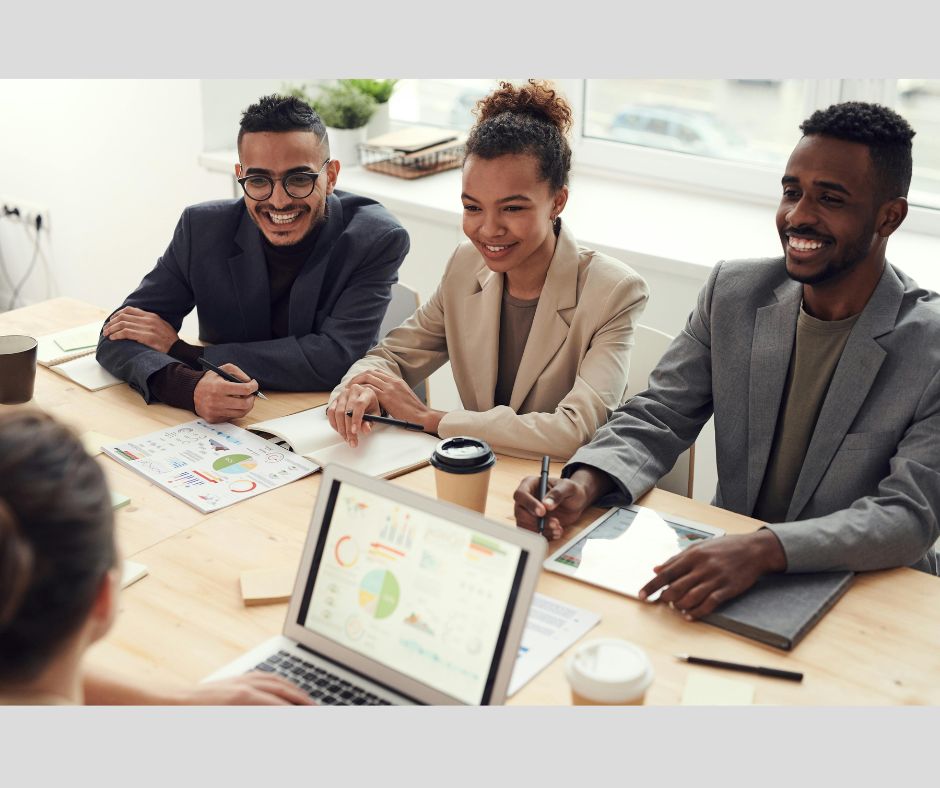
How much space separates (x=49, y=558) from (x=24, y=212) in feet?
13.7

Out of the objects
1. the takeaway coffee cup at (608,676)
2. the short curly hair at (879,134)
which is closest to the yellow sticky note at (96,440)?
the takeaway coffee cup at (608,676)

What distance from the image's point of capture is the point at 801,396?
6.20ft

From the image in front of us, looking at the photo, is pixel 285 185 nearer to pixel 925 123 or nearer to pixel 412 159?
pixel 412 159

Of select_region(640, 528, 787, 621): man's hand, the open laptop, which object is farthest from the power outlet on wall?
select_region(640, 528, 787, 621): man's hand

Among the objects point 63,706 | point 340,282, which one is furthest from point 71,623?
point 340,282

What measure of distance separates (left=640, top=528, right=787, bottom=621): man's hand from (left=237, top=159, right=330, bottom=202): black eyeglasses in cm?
124

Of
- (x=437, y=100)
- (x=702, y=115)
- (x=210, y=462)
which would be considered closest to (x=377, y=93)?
(x=437, y=100)

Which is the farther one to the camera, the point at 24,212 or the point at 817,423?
the point at 24,212

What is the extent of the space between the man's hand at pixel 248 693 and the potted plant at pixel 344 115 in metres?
2.79

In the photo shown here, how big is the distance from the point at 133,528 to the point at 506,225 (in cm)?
89

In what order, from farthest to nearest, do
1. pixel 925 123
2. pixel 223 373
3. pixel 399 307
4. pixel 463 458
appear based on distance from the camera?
pixel 925 123 < pixel 399 307 < pixel 223 373 < pixel 463 458

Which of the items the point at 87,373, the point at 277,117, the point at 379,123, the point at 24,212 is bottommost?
the point at 24,212

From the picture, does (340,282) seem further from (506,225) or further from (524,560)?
(524,560)

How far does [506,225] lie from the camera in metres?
2.08
